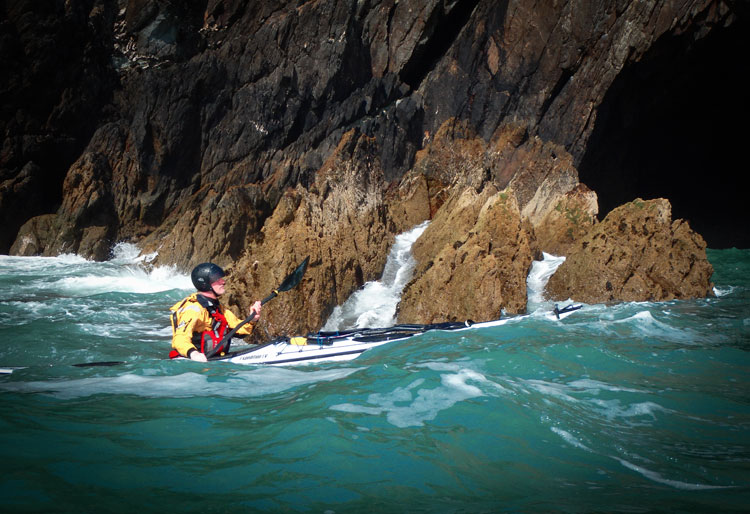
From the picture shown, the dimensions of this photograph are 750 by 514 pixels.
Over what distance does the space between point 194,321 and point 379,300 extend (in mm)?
4648

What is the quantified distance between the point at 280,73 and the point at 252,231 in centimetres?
707

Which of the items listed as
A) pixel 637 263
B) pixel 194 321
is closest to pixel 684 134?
pixel 637 263

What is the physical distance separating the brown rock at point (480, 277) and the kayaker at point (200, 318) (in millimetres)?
3268

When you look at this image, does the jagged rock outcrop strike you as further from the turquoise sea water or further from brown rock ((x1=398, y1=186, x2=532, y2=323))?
the turquoise sea water

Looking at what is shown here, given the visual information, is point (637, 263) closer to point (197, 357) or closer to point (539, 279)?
point (539, 279)

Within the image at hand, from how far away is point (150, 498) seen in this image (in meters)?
2.19

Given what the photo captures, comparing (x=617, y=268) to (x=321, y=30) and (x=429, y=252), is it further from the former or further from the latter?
(x=321, y=30)

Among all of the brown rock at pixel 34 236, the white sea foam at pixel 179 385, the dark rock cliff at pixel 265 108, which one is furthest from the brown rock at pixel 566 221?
the brown rock at pixel 34 236

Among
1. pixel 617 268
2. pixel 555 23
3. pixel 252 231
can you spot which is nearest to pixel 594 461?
pixel 617 268

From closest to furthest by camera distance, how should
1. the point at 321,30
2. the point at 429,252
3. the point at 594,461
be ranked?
the point at 594,461
the point at 429,252
the point at 321,30

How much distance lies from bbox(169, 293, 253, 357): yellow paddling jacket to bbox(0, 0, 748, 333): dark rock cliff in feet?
32.8

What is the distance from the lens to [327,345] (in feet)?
19.5

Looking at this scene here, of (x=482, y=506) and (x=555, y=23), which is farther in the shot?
(x=555, y=23)

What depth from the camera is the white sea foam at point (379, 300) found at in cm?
830
